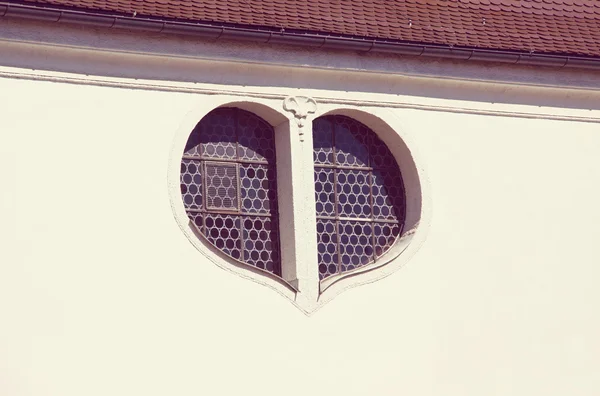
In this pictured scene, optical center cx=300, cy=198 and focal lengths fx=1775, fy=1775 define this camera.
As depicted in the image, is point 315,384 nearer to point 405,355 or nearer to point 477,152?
point 405,355

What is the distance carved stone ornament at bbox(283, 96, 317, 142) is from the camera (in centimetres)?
1711

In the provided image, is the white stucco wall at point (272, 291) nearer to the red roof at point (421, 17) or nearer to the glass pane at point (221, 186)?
the red roof at point (421, 17)

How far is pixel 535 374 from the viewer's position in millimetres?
17391

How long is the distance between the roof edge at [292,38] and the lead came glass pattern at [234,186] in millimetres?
837

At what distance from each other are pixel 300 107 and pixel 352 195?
1040 mm

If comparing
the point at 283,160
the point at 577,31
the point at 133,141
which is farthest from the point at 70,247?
the point at 577,31

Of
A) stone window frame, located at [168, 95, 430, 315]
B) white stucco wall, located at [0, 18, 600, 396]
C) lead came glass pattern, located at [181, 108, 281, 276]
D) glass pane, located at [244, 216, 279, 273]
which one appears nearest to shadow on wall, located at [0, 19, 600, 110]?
white stucco wall, located at [0, 18, 600, 396]

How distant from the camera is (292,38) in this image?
17.0m

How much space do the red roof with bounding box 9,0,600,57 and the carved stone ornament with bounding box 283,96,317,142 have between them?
68cm

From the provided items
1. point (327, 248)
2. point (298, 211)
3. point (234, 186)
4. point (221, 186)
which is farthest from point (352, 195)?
point (221, 186)

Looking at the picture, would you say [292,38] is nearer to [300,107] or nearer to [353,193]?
[300,107]

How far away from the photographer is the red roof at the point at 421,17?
16.7 meters

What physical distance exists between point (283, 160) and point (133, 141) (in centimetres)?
160

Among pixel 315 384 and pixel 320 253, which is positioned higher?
Answer: pixel 320 253
